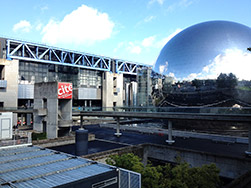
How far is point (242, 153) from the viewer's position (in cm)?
2612

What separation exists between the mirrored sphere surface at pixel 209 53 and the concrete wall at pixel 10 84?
39307 millimetres

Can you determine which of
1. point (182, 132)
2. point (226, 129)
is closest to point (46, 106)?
point (182, 132)

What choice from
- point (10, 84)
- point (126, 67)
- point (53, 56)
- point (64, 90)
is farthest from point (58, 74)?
point (64, 90)

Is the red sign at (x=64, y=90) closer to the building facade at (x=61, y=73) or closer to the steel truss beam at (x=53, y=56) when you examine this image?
the building facade at (x=61, y=73)

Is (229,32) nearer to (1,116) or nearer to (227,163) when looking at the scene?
(227,163)

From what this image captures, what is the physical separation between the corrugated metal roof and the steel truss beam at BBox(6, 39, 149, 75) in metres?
50.1

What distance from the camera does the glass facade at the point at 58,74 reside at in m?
62.2

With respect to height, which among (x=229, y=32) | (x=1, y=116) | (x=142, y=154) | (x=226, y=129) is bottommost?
(x=142, y=154)

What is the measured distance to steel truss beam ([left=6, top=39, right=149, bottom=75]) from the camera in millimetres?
60375

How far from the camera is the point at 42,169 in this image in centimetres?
1173

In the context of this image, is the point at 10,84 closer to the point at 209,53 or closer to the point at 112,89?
the point at 112,89

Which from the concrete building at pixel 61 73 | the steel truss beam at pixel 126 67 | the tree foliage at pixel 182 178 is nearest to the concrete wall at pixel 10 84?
the concrete building at pixel 61 73

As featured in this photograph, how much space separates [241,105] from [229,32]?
38.0 ft

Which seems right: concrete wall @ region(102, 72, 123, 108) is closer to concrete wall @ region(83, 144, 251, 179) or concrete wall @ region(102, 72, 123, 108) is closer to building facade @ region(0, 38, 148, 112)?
building facade @ region(0, 38, 148, 112)
